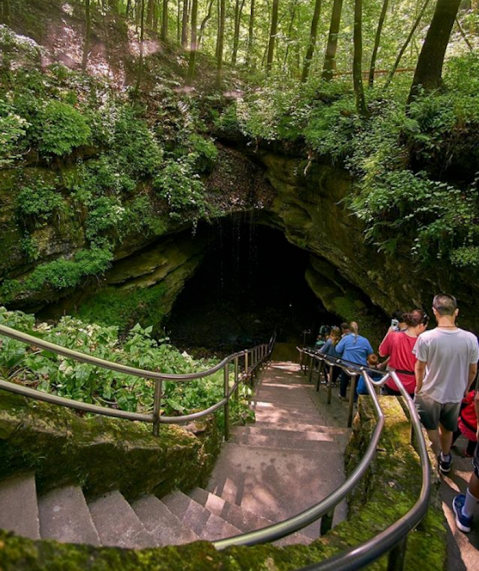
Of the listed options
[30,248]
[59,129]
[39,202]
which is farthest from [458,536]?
[59,129]

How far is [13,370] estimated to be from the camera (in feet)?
9.75

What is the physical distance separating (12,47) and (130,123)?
3.75 meters

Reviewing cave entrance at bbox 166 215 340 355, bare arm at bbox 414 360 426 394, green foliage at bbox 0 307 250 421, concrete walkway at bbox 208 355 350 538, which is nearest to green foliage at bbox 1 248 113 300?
green foliage at bbox 0 307 250 421

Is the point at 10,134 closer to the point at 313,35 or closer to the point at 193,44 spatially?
the point at 193,44

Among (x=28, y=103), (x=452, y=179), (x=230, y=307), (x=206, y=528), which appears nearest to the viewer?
(x=206, y=528)

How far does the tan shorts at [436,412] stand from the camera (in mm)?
3193

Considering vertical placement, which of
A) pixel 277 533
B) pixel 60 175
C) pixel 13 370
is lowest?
pixel 13 370

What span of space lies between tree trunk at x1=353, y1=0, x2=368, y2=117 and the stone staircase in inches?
309

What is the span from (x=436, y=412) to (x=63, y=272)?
28.5 ft

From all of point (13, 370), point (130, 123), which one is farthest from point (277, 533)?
point (130, 123)

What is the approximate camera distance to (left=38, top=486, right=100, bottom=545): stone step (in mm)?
1791

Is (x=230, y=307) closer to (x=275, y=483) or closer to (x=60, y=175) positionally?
(x=60, y=175)

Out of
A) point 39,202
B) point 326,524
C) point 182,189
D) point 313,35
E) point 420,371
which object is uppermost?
point 313,35

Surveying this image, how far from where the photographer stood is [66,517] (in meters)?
1.91
